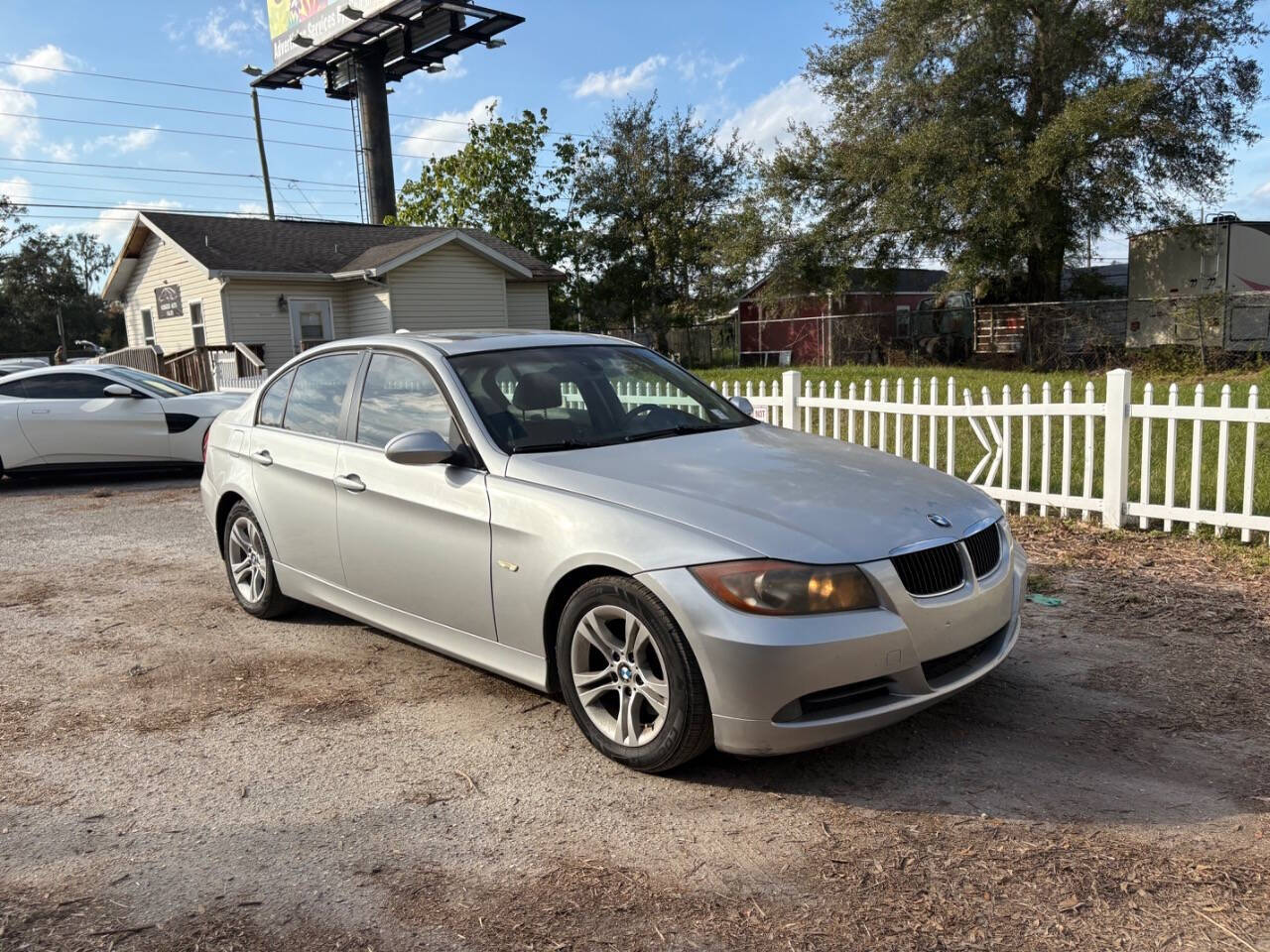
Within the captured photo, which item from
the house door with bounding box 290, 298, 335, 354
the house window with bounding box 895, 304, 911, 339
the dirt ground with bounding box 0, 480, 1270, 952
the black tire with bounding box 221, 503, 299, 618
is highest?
the house door with bounding box 290, 298, 335, 354

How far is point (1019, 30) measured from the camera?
2552 centimetres

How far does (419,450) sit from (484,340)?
971 millimetres

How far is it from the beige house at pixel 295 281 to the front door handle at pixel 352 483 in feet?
60.5

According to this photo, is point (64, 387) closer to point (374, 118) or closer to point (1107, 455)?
point (1107, 455)

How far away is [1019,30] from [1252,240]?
7907mm

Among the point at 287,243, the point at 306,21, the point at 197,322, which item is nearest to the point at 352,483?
the point at 197,322

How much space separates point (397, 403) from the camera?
15.0 ft

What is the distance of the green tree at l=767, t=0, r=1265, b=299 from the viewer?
2402 centimetres

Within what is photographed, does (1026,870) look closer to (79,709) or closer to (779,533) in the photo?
(779,533)

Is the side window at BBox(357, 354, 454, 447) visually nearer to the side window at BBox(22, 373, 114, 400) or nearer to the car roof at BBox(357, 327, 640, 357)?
the car roof at BBox(357, 327, 640, 357)

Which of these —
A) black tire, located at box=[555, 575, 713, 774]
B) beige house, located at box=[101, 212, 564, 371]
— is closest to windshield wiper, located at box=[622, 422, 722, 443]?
black tire, located at box=[555, 575, 713, 774]

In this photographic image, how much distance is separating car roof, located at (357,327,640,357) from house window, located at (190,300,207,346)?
2157 centimetres

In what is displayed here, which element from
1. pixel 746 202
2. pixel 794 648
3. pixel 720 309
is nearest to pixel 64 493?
pixel 794 648

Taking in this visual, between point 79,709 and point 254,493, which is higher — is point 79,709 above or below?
below
